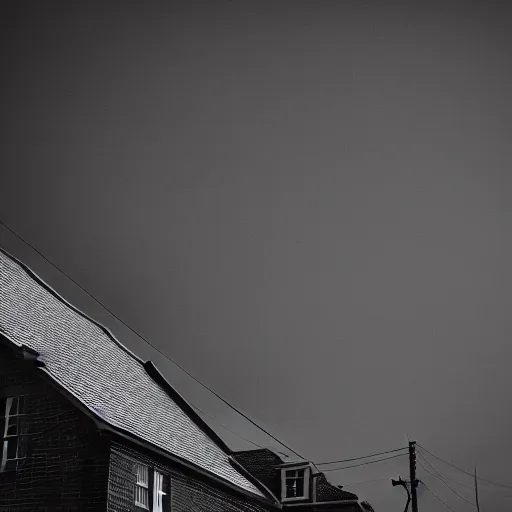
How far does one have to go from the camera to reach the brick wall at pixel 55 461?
1488 centimetres

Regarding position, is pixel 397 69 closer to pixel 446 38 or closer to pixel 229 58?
pixel 446 38

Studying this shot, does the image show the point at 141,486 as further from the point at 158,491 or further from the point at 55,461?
the point at 55,461

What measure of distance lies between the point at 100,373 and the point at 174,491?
3.73 m

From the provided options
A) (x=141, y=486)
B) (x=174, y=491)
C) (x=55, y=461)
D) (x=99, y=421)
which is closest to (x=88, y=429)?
(x=99, y=421)

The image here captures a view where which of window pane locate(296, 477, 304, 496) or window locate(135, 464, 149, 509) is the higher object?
window pane locate(296, 477, 304, 496)

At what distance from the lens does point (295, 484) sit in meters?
26.8

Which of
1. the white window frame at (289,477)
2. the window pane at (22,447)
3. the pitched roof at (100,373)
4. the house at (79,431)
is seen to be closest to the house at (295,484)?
the white window frame at (289,477)

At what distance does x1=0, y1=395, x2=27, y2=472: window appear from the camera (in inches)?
617

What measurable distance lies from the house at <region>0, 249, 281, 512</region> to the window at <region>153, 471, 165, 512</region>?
25mm

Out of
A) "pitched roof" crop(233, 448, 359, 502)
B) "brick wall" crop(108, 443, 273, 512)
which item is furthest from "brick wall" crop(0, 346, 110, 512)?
"pitched roof" crop(233, 448, 359, 502)

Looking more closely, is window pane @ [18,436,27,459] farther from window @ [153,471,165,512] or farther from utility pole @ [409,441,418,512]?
utility pole @ [409,441,418,512]

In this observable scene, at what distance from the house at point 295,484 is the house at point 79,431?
4.87 metres

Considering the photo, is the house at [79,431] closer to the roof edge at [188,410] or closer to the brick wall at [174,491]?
the brick wall at [174,491]

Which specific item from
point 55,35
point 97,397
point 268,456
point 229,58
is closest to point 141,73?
point 229,58
